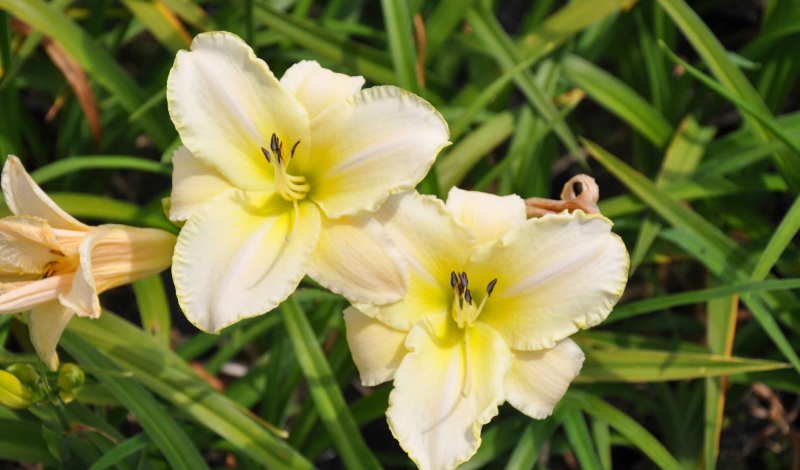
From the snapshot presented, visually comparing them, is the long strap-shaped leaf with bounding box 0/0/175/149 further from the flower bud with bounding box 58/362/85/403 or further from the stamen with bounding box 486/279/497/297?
the stamen with bounding box 486/279/497/297

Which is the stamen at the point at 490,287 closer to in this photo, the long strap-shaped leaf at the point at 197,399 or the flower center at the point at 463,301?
the flower center at the point at 463,301

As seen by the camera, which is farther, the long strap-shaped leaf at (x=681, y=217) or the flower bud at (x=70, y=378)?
the long strap-shaped leaf at (x=681, y=217)

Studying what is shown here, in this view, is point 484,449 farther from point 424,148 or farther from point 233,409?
point 424,148

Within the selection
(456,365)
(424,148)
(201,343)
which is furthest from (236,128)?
(201,343)

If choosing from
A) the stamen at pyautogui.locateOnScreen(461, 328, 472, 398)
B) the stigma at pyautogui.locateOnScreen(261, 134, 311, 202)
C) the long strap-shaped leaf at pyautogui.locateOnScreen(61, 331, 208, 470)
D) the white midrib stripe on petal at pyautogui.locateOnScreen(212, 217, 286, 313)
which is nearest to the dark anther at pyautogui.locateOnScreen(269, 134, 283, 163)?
the stigma at pyautogui.locateOnScreen(261, 134, 311, 202)

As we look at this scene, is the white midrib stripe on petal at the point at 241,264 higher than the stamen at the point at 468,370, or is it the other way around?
the white midrib stripe on petal at the point at 241,264

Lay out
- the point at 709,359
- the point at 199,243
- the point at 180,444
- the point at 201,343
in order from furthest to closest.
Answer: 1. the point at 201,343
2. the point at 709,359
3. the point at 180,444
4. the point at 199,243

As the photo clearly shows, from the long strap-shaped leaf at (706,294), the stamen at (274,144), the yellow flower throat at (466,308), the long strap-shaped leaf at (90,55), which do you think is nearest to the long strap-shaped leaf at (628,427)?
the long strap-shaped leaf at (706,294)
